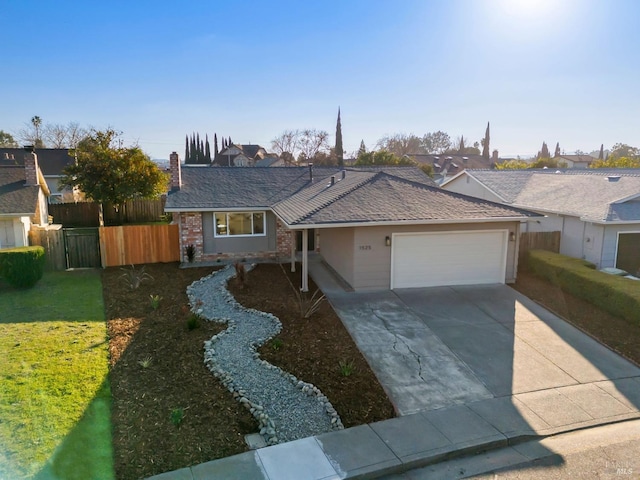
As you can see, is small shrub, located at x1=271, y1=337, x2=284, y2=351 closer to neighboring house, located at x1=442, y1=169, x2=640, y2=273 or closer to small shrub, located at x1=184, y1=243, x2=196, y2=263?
small shrub, located at x1=184, y1=243, x2=196, y2=263

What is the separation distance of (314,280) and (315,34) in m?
8.55

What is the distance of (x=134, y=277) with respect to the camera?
46.0 feet

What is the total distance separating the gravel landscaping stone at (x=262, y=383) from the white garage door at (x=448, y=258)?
471cm

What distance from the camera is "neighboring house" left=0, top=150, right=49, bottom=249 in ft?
51.9

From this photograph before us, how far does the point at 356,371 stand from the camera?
7.92 m

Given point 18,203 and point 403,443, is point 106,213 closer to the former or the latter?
point 18,203

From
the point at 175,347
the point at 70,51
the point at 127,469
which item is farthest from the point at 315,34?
the point at 127,469

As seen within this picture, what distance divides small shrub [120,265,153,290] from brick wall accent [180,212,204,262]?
1.91m

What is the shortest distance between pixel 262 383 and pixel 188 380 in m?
1.35

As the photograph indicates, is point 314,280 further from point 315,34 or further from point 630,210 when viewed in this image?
point 630,210

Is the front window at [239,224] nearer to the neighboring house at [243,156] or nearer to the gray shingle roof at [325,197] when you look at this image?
the gray shingle roof at [325,197]

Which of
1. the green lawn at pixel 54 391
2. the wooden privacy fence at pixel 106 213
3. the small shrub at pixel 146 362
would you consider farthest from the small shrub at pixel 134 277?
the wooden privacy fence at pixel 106 213

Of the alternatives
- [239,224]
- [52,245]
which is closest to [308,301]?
[239,224]

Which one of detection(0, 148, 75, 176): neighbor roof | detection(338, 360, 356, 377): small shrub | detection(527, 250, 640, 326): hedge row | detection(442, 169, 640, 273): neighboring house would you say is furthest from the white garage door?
detection(0, 148, 75, 176): neighbor roof
